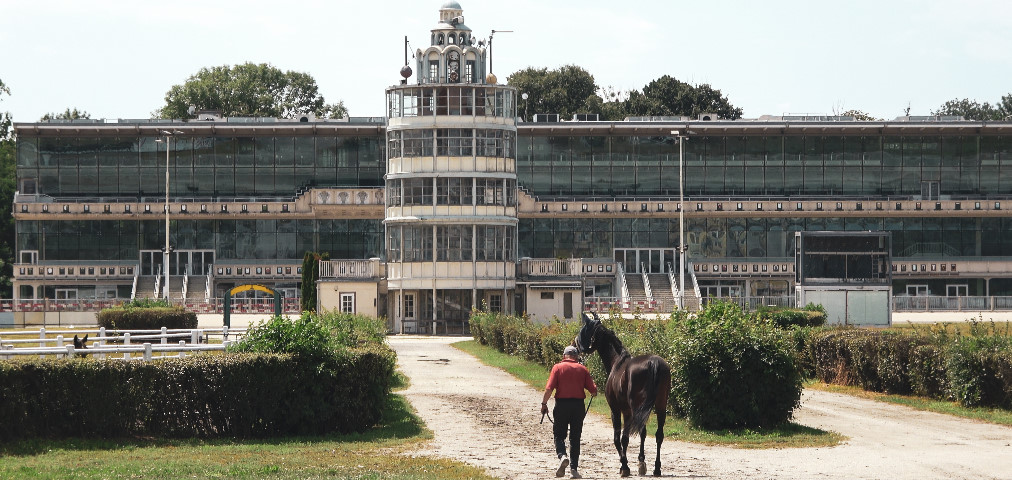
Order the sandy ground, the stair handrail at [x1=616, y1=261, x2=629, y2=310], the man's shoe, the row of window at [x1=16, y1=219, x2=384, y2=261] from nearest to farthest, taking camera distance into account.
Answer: the man's shoe < the sandy ground < the stair handrail at [x1=616, y1=261, x2=629, y2=310] < the row of window at [x1=16, y1=219, x2=384, y2=261]

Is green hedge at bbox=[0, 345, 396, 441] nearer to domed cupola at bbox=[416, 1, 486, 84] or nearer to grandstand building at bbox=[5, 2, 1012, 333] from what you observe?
domed cupola at bbox=[416, 1, 486, 84]

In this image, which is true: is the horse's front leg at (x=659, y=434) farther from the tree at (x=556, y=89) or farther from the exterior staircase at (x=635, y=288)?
the tree at (x=556, y=89)

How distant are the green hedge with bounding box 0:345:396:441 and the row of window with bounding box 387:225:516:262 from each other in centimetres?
4481

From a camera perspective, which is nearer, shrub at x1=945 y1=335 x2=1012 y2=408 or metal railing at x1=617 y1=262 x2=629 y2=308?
shrub at x1=945 y1=335 x2=1012 y2=408

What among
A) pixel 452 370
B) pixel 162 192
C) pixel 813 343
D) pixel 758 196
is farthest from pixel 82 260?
pixel 813 343

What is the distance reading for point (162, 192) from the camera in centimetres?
9875

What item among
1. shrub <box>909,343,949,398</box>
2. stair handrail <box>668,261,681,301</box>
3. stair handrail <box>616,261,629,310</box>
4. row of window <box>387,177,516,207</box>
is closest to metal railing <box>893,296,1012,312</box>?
stair handrail <box>668,261,681,301</box>

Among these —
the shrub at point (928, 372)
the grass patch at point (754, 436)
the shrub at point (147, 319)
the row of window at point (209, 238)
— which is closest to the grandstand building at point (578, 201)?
the row of window at point (209, 238)

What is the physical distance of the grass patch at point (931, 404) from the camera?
2995cm

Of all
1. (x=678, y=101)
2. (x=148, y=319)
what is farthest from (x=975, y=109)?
(x=148, y=319)

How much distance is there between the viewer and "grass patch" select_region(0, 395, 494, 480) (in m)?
21.5

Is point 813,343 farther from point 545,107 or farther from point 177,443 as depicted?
point 545,107

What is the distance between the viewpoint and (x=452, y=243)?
238ft

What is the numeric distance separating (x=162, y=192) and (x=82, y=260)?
7.11m
